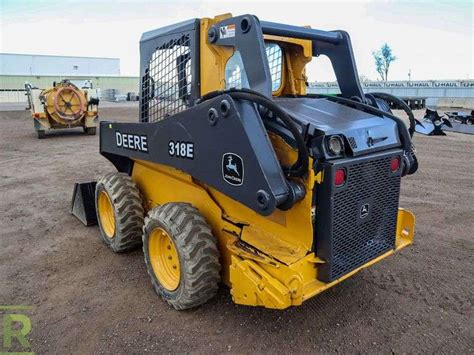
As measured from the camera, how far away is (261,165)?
2461mm

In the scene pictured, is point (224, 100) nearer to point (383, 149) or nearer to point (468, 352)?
point (383, 149)

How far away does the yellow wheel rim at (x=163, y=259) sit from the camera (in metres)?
3.33

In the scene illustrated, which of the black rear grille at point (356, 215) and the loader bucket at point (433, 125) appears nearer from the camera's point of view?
the black rear grille at point (356, 215)

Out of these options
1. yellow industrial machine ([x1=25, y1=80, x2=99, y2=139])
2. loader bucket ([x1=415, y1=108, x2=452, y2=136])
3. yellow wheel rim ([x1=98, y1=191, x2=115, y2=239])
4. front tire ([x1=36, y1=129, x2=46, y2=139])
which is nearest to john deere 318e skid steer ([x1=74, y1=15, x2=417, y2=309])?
yellow wheel rim ([x1=98, y1=191, x2=115, y2=239])

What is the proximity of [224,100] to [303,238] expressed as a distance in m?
1.03

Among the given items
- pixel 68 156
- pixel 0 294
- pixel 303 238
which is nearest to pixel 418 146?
pixel 68 156

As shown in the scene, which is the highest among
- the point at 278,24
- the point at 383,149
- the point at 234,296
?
the point at 278,24

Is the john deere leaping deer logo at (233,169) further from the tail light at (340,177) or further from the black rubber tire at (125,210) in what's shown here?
the black rubber tire at (125,210)

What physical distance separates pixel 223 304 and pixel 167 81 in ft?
6.47

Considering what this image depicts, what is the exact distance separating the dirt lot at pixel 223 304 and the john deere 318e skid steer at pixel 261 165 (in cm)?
30

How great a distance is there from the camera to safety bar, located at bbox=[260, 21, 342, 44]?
3002 millimetres

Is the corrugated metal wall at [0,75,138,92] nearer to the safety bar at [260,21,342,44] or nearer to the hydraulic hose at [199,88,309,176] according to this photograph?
the safety bar at [260,21,342,44]

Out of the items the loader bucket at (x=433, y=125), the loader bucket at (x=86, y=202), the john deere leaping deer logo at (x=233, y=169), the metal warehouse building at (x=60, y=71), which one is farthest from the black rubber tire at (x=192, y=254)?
the metal warehouse building at (x=60, y=71)

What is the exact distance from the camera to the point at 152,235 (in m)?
3.40
